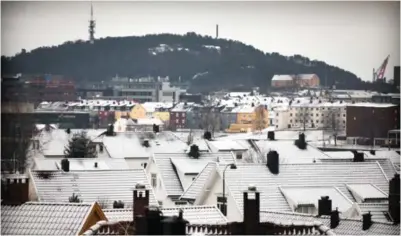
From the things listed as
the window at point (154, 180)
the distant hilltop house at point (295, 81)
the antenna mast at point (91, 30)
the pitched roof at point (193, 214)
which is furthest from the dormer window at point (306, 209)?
the distant hilltop house at point (295, 81)

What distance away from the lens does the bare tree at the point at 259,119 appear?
2898 cm

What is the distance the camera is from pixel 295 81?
3375cm

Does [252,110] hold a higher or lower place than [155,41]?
lower

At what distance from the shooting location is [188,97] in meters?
35.2

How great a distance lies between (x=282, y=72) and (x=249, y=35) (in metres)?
11.2

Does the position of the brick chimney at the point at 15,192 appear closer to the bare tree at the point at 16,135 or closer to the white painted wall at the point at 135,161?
the bare tree at the point at 16,135

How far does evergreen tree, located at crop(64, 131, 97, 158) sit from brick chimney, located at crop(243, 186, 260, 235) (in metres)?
11.1

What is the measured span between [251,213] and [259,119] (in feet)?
80.5

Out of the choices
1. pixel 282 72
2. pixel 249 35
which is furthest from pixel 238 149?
pixel 282 72

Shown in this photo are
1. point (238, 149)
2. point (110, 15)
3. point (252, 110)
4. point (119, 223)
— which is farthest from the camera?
point (252, 110)

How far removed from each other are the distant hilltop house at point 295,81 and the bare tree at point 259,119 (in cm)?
244

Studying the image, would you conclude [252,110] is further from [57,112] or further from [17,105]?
[17,105]

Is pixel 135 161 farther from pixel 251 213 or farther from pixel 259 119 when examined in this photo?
pixel 259 119

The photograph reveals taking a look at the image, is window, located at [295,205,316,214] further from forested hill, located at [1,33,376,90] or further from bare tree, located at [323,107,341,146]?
bare tree, located at [323,107,341,146]
